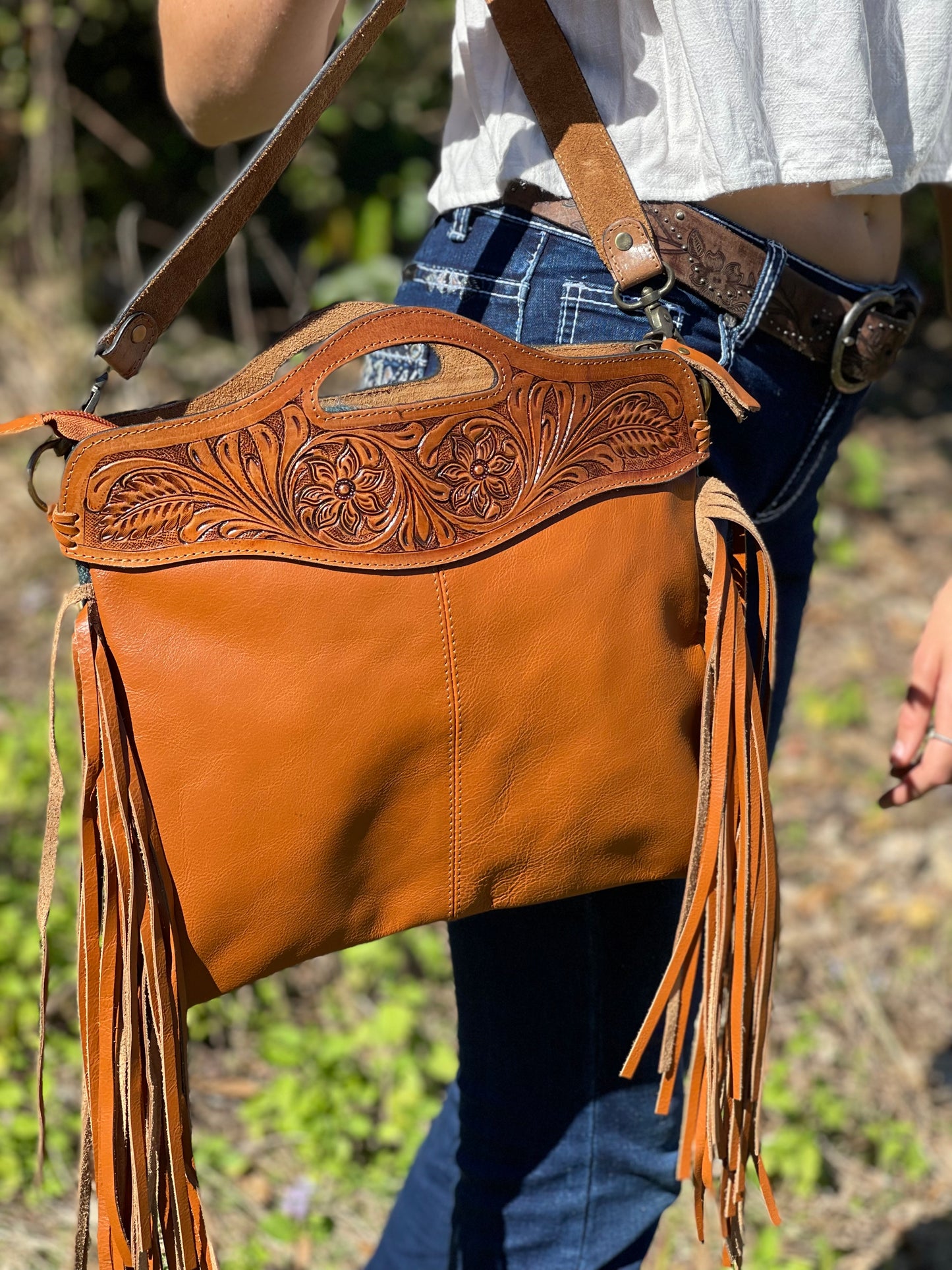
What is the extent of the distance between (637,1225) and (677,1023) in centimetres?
28

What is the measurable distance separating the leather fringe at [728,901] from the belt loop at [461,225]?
278mm

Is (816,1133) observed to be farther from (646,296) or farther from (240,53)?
(240,53)

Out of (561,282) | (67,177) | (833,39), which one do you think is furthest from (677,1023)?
(67,177)

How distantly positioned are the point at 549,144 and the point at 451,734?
1.42 feet

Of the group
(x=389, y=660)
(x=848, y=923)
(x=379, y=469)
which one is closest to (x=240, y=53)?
(x=379, y=469)

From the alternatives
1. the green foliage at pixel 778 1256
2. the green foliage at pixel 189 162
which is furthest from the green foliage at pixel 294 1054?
the green foliage at pixel 189 162

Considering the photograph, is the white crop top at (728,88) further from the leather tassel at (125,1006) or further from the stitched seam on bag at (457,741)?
the leather tassel at (125,1006)

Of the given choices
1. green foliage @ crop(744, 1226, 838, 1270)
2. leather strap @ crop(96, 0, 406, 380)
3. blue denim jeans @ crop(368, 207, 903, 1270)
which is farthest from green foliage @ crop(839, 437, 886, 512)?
leather strap @ crop(96, 0, 406, 380)

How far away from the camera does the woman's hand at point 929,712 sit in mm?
1066

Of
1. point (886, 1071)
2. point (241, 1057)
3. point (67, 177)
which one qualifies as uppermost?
point (67, 177)

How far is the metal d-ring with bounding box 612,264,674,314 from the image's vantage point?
860 millimetres

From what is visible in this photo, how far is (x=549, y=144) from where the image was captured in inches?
33.8

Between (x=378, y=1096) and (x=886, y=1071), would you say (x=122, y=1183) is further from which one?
(x=886, y=1071)

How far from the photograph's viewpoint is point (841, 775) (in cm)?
267
